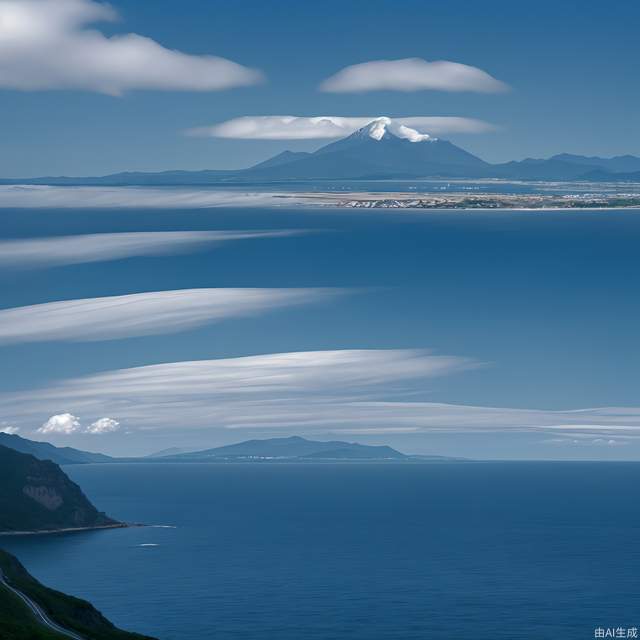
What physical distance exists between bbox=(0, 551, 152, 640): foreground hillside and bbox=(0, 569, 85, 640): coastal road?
0.67m

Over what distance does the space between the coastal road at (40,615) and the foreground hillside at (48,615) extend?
2.20 feet

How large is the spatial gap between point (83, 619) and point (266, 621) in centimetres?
2948

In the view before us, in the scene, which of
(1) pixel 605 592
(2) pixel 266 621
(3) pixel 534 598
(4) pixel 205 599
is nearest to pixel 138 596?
(4) pixel 205 599

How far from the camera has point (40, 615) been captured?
155875mm

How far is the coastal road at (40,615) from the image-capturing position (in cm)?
14580

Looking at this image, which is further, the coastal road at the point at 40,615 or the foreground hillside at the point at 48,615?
the coastal road at the point at 40,615

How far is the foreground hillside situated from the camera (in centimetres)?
13775

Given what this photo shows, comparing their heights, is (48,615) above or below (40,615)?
below

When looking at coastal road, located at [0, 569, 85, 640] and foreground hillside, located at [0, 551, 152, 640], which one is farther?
coastal road, located at [0, 569, 85, 640]

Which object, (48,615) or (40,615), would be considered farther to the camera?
(48,615)

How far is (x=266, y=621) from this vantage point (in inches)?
6777

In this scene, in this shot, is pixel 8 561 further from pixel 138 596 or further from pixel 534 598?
pixel 534 598

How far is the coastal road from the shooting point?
478ft

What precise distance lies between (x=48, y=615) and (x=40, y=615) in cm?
136
